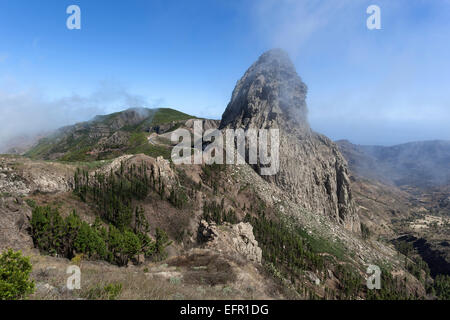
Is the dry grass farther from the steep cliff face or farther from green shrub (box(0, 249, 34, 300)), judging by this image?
the steep cliff face

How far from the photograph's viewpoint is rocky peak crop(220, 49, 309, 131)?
107m

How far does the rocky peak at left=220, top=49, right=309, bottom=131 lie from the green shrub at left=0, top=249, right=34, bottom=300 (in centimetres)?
9874

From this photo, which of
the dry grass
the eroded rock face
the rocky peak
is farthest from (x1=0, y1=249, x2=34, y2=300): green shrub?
the rocky peak

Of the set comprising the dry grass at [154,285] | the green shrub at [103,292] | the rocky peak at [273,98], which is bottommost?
the dry grass at [154,285]

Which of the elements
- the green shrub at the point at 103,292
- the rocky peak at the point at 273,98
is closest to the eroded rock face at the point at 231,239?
the green shrub at the point at 103,292

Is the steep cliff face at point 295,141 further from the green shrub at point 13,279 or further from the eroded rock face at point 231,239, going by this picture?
the green shrub at point 13,279

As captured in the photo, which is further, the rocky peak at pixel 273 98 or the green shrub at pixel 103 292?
the rocky peak at pixel 273 98

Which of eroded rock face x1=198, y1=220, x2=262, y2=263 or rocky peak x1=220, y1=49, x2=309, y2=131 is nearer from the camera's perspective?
eroded rock face x1=198, y1=220, x2=262, y2=263

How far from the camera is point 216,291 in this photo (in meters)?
14.4

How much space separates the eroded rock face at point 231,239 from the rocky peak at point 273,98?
63.9 metres

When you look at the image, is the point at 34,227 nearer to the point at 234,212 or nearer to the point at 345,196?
the point at 234,212

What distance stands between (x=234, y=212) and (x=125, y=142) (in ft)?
335

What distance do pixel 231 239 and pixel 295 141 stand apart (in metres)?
69.7

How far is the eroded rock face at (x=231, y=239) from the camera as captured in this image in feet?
133
